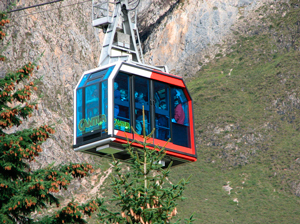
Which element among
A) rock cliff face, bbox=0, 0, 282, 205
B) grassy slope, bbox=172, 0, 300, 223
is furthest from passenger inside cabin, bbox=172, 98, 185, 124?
grassy slope, bbox=172, 0, 300, 223

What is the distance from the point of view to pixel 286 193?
182ft

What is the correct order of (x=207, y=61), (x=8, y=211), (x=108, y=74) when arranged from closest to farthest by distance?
(x=8, y=211) → (x=108, y=74) → (x=207, y=61)

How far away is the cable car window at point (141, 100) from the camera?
54.4 ft

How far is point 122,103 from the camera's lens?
642 inches

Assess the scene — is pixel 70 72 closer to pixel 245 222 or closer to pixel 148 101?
pixel 245 222

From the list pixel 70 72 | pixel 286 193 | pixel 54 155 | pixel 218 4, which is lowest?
pixel 286 193

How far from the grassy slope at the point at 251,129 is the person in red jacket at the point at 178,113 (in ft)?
110

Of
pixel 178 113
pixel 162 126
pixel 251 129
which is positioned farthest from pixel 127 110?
pixel 251 129

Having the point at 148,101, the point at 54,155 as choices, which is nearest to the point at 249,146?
the point at 54,155

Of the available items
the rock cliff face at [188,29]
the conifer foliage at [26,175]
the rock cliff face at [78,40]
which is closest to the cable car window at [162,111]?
the conifer foliage at [26,175]

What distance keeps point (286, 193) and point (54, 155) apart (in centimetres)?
2449

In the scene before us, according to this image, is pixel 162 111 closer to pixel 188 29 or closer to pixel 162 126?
pixel 162 126

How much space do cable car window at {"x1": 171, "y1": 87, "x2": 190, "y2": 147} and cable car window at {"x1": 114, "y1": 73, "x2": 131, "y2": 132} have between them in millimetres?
1914

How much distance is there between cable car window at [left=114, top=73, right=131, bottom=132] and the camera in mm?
16047
